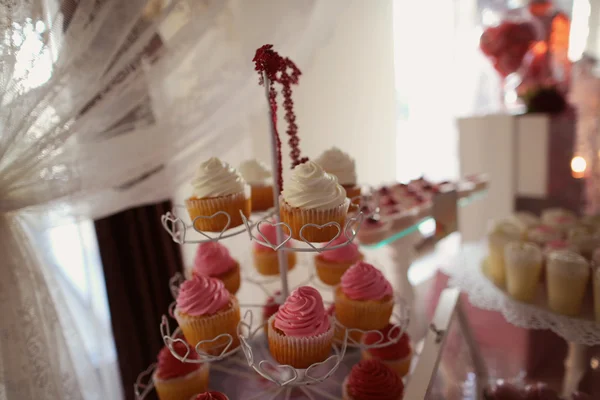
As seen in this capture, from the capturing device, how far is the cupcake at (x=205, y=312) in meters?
0.94

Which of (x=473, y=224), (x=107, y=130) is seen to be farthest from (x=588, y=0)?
(x=107, y=130)

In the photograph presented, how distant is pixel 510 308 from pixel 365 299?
56 cm

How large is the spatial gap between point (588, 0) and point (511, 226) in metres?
1.61

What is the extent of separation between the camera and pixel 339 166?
1050 millimetres

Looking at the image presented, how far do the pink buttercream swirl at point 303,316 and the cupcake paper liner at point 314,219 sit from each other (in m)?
0.12

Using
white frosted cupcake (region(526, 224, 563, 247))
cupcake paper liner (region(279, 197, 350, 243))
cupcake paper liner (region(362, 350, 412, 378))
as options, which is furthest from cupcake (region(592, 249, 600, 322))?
cupcake paper liner (region(279, 197, 350, 243))

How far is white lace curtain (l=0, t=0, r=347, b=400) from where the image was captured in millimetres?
938

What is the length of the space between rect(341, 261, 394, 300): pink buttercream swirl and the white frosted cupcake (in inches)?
30.2

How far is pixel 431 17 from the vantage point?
2621 millimetres

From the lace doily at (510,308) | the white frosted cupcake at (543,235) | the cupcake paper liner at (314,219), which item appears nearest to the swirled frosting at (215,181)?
the cupcake paper liner at (314,219)

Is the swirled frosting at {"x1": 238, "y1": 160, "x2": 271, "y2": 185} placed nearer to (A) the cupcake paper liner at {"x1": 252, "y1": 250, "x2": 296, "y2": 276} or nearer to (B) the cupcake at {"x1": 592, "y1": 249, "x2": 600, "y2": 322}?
(A) the cupcake paper liner at {"x1": 252, "y1": 250, "x2": 296, "y2": 276}

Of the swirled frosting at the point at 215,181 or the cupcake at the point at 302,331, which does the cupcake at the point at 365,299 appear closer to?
the cupcake at the point at 302,331

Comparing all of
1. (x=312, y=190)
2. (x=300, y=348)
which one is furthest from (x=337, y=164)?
(x=300, y=348)

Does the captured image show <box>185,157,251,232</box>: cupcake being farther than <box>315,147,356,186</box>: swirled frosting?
No
